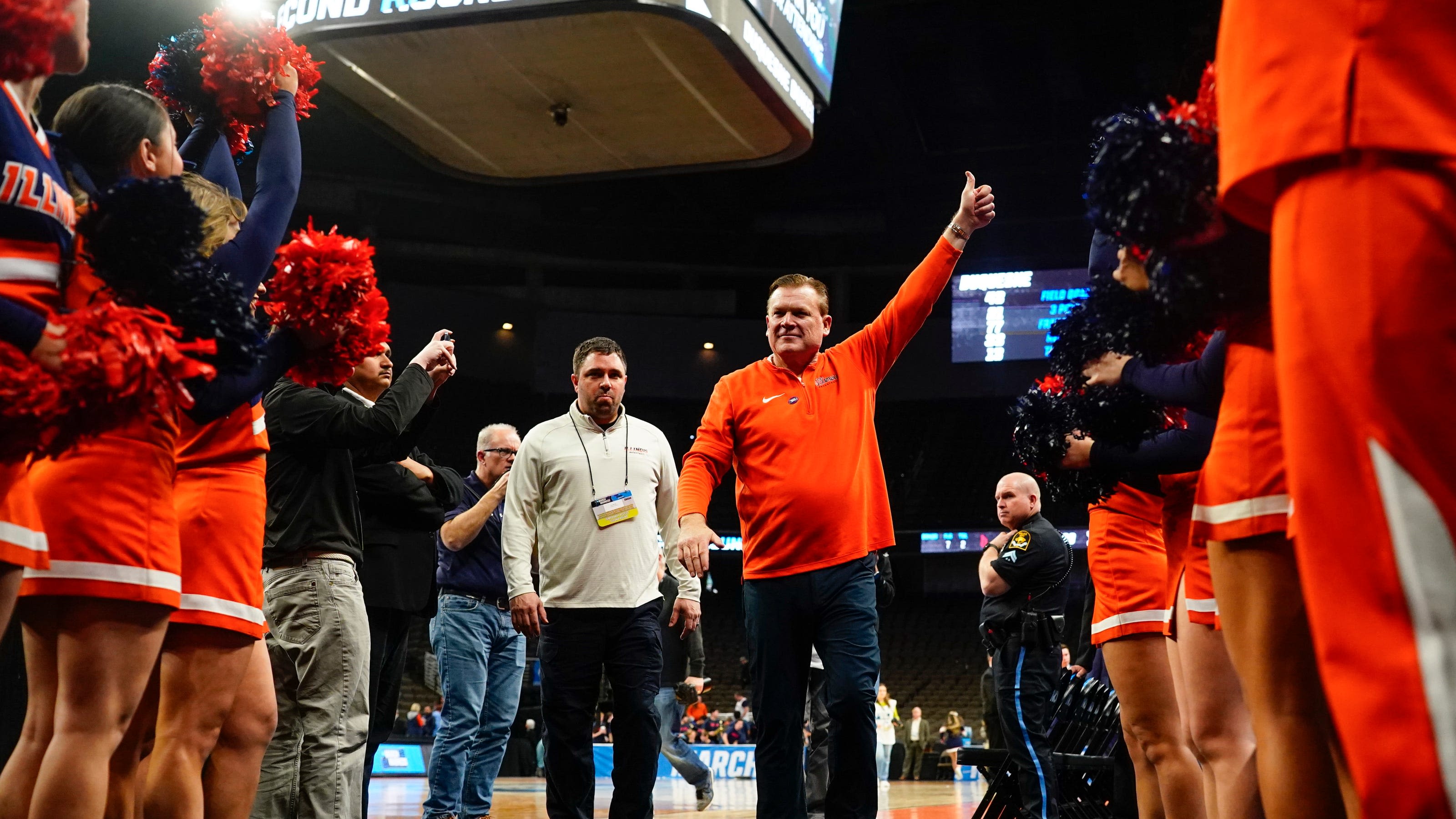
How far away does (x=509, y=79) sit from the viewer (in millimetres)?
8508

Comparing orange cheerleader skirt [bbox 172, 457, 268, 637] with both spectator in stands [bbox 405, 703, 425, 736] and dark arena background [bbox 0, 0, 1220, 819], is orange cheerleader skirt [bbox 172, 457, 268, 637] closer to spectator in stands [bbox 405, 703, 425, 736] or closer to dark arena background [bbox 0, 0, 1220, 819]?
dark arena background [bbox 0, 0, 1220, 819]

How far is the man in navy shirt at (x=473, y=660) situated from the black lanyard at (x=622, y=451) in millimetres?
564

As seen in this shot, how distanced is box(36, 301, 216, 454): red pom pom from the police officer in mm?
4871

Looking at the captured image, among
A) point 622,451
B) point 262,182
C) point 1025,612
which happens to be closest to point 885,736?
point 1025,612

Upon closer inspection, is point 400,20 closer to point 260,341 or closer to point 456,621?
point 456,621

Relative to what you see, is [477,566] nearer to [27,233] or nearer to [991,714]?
[27,233]

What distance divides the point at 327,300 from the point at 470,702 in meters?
3.53

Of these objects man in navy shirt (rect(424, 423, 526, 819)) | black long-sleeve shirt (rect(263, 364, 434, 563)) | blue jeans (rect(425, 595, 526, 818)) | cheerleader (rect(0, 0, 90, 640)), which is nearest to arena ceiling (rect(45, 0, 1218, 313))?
man in navy shirt (rect(424, 423, 526, 819))

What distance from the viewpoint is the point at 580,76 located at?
8.40 m

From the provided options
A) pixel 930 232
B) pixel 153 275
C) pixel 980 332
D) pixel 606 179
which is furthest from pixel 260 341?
pixel 930 232

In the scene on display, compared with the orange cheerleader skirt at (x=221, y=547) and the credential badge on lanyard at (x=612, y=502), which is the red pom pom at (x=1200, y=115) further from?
the credential badge on lanyard at (x=612, y=502)

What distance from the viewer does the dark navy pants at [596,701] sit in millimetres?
4512

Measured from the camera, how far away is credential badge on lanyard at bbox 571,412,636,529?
16.0 feet

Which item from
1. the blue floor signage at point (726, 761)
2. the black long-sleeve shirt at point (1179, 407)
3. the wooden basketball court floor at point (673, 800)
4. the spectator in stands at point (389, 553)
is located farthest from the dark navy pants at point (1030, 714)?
the blue floor signage at point (726, 761)
